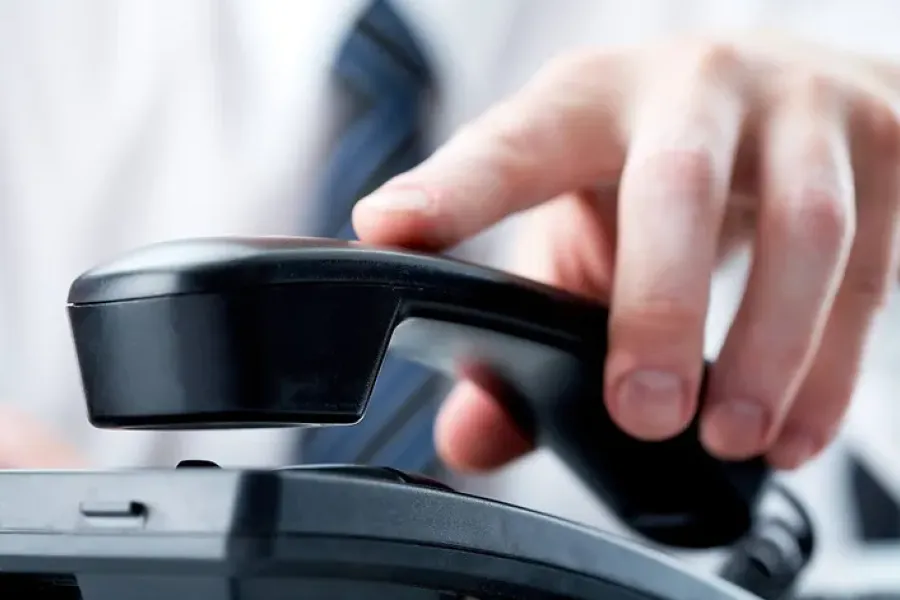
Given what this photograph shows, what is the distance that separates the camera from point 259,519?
0.18 m

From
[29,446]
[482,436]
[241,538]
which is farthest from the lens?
[29,446]

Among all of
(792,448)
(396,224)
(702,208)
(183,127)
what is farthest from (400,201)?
(183,127)

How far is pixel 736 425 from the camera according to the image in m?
0.39

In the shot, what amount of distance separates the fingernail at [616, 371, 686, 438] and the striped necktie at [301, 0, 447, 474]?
0.36 metres

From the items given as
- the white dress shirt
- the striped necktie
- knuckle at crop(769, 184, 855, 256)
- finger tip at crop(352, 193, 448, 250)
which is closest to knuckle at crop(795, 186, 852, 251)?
knuckle at crop(769, 184, 855, 256)

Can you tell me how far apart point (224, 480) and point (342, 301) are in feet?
0.20

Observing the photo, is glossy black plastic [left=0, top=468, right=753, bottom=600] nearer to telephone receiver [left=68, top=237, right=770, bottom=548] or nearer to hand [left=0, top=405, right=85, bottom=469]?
telephone receiver [left=68, top=237, right=770, bottom=548]

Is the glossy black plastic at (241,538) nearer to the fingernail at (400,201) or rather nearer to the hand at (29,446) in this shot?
the fingernail at (400,201)

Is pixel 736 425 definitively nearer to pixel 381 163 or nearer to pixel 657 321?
pixel 657 321

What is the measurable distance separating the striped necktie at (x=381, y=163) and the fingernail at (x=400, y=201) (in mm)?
A: 373

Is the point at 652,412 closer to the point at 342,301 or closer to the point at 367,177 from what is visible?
the point at 342,301

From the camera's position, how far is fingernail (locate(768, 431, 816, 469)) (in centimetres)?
43

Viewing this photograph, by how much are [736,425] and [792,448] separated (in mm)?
60

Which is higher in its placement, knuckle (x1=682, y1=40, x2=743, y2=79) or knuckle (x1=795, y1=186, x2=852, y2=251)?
knuckle (x1=682, y1=40, x2=743, y2=79)
